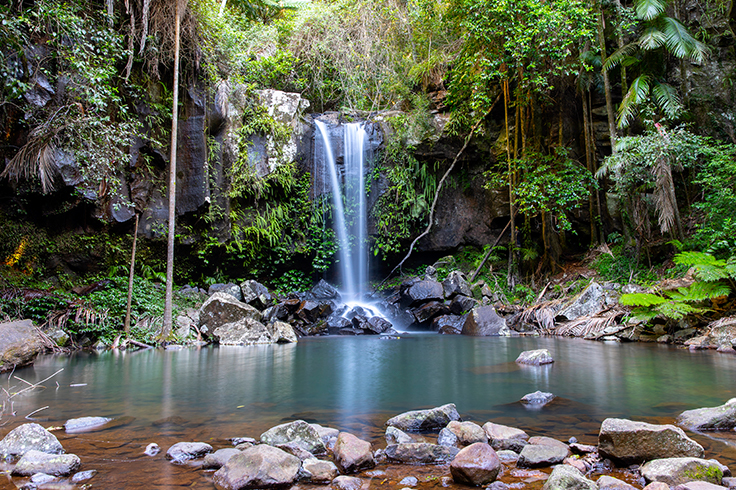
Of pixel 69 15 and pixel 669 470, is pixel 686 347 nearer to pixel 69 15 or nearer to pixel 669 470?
pixel 669 470

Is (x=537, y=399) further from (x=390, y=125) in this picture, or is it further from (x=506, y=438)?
(x=390, y=125)

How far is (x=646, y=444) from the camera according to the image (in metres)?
2.19

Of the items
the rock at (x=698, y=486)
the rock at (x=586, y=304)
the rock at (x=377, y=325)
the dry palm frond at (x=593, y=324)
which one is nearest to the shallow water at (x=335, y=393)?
the rock at (x=698, y=486)

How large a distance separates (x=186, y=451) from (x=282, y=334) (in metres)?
7.30

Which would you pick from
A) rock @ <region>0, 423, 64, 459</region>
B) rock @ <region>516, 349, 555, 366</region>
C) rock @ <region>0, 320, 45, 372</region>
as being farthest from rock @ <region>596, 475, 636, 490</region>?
rock @ <region>0, 320, 45, 372</region>

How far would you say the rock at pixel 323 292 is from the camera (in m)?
13.1

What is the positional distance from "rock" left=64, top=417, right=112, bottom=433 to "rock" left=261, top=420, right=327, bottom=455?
139cm

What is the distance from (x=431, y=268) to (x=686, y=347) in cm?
789

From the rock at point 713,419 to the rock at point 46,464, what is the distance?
3902mm

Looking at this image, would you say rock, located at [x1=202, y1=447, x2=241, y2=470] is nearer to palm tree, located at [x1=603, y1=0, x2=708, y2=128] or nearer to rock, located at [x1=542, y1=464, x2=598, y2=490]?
rock, located at [x1=542, y1=464, x2=598, y2=490]

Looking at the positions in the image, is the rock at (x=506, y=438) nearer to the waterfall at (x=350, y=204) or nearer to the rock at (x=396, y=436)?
the rock at (x=396, y=436)

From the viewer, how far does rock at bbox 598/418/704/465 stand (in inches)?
85.0

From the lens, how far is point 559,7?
9906 mm

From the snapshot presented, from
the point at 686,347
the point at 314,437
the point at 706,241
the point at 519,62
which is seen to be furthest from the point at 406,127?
the point at 314,437
